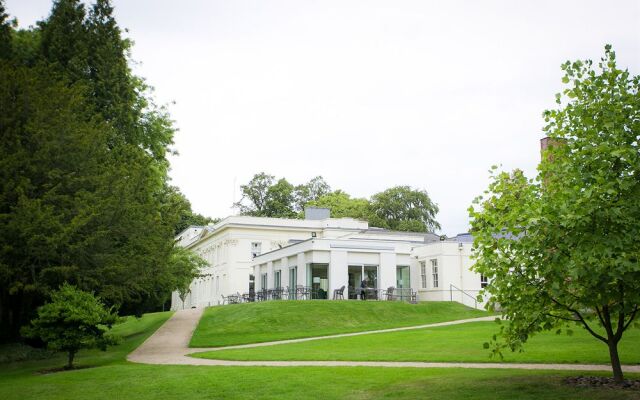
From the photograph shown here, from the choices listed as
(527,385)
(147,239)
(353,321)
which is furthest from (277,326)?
(527,385)

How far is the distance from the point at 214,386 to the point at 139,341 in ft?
50.9

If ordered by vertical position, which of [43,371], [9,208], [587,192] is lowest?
[43,371]

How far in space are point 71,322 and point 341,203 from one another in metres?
62.6

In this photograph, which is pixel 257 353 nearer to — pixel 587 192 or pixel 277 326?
pixel 277 326

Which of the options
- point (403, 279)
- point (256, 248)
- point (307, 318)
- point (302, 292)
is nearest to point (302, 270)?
Answer: point (302, 292)

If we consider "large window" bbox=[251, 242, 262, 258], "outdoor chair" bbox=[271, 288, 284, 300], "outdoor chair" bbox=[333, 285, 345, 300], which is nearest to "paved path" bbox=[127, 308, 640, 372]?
"outdoor chair" bbox=[271, 288, 284, 300]

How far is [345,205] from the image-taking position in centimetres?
8062

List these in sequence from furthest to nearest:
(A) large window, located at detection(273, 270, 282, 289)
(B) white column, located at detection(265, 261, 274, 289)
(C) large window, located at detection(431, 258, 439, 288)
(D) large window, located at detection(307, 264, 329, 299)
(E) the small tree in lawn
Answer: (B) white column, located at detection(265, 261, 274, 289), (A) large window, located at detection(273, 270, 282, 289), (C) large window, located at detection(431, 258, 439, 288), (D) large window, located at detection(307, 264, 329, 299), (E) the small tree in lawn

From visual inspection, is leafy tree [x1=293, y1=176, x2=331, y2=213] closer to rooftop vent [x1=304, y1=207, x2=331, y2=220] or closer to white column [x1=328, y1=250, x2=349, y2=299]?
rooftop vent [x1=304, y1=207, x2=331, y2=220]

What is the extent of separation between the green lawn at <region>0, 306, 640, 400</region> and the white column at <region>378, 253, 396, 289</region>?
24049mm

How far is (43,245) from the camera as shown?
21.3 meters

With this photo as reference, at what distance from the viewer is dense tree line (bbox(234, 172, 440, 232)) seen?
257 ft

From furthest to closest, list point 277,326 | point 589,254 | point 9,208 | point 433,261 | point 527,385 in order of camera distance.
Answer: point 433,261
point 277,326
point 9,208
point 527,385
point 589,254

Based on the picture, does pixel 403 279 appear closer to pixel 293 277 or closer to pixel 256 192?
pixel 293 277
